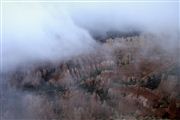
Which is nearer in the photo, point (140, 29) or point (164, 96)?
point (164, 96)

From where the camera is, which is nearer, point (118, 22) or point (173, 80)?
point (173, 80)

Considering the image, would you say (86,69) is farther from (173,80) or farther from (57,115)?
(173,80)

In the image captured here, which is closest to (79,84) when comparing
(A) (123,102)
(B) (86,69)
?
(B) (86,69)

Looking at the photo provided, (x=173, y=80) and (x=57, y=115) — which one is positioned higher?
(x=173, y=80)

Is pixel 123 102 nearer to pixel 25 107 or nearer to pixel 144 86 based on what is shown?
pixel 144 86

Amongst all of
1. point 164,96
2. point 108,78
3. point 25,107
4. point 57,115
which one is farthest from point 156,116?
point 25,107

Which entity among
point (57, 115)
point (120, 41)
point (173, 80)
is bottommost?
point (57, 115)
